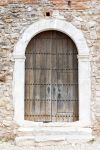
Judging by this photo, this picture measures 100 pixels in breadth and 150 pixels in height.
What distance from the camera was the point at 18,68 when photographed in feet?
26.6

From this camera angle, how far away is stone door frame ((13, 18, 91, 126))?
8.03 meters

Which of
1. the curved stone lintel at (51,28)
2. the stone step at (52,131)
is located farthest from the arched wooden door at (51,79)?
the stone step at (52,131)

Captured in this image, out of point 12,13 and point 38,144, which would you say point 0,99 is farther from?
point 12,13

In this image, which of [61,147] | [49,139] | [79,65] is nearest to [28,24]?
[79,65]

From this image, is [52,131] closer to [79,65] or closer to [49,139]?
[49,139]

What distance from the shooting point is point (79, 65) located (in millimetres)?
8133

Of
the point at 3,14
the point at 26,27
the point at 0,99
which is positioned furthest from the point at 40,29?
the point at 0,99

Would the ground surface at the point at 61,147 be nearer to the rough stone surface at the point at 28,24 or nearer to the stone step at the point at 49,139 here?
the stone step at the point at 49,139

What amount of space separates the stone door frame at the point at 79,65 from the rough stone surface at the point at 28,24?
10cm

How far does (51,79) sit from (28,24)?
4.42ft

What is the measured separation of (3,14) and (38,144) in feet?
9.79

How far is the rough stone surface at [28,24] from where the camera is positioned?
26.4 ft

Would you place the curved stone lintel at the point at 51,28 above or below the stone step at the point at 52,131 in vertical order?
above

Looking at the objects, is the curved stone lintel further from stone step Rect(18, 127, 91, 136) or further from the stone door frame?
stone step Rect(18, 127, 91, 136)
